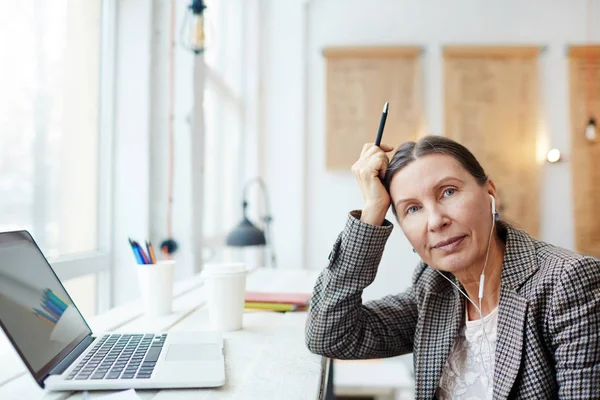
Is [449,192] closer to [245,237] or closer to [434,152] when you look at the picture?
[434,152]

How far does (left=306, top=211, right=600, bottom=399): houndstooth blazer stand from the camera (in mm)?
872

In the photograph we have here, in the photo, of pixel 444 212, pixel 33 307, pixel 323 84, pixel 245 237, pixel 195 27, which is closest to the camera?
pixel 33 307

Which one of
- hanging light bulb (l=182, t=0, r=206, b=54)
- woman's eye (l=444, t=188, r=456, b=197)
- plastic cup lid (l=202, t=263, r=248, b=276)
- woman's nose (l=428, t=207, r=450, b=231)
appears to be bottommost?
plastic cup lid (l=202, t=263, r=248, b=276)

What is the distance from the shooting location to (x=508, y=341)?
93cm

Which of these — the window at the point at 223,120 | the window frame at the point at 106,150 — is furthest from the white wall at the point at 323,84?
the window frame at the point at 106,150

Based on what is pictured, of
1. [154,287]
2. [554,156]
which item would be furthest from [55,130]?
[554,156]

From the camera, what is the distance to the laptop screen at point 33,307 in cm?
70

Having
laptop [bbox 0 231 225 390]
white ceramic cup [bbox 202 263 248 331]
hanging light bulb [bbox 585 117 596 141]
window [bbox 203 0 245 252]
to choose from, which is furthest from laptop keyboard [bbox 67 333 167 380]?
hanging light bulb [bbox 585 117 596 141]

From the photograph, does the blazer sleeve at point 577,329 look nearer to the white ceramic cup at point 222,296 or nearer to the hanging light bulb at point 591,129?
the white ceramic cup at point 222,296

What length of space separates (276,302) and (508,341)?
2.14 ft

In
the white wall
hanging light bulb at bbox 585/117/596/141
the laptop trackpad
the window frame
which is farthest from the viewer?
the white wall

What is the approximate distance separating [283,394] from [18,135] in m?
0.89

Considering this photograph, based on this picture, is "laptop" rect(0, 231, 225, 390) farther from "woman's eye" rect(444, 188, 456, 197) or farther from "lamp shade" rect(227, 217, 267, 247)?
"lamp shade" rect(227, 217, 267, 247)

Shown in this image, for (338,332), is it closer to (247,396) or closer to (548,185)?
(247,396)
